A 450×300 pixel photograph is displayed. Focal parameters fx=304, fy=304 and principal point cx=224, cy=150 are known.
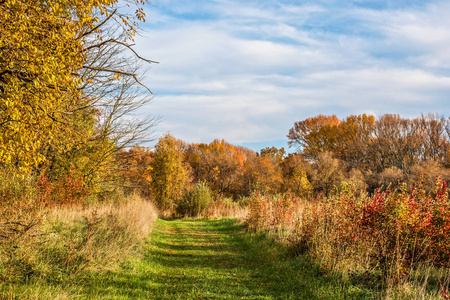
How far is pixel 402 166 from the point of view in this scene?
41969mm

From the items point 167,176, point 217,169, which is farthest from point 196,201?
point 217,169

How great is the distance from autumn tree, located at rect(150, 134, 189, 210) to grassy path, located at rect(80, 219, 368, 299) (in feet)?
51.6

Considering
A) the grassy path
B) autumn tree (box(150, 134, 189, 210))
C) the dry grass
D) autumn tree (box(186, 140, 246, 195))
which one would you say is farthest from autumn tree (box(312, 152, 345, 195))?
the dry grass

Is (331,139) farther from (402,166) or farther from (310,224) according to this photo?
(310,224)

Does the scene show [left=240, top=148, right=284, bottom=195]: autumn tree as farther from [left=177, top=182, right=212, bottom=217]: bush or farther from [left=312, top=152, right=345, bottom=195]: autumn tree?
[left=177, top=182, right=212, bottom=217]: bush

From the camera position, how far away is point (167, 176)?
27.0 meters

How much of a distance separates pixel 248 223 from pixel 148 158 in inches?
1497

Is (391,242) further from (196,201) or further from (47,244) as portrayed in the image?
(196,201)

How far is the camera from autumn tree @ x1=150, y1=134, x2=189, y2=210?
88.3ft

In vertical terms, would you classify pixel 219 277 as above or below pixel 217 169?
below

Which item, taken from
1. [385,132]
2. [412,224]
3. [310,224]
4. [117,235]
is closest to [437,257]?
[412,224]

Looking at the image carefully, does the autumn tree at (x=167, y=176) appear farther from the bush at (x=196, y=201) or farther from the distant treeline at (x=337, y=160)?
the distant treeline at (x=337, y=160)

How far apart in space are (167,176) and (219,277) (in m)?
20.1

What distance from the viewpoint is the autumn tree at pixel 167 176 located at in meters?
26.9
